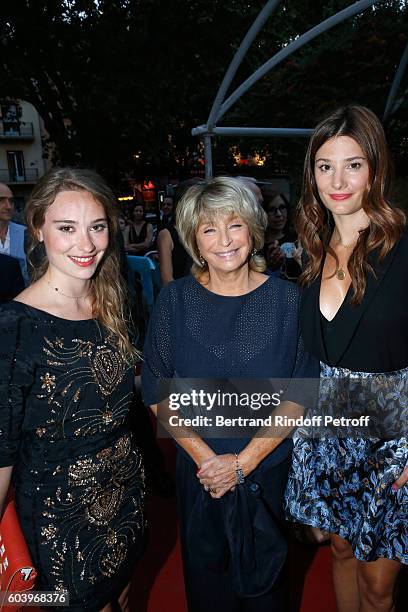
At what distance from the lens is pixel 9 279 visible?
9.04 ft

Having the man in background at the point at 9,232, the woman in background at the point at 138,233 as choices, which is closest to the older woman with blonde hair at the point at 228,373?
the man in background at the point at 9,232

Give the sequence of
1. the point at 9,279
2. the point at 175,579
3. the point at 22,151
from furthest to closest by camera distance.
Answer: the point at 22,151, the point at 9,279, the point at 175,579

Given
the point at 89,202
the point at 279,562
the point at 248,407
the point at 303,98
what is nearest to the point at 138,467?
the point at 248,407

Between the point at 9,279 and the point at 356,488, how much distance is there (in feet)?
6.96

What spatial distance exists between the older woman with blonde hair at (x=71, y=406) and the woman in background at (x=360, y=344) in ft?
2.20

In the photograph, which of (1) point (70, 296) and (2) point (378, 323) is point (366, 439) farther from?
(1) point (70, 296)

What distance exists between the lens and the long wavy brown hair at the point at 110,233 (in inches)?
62.9

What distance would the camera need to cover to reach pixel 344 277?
5.88 feet

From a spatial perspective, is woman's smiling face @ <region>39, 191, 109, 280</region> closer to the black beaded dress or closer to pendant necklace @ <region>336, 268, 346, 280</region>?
the black beaded dress

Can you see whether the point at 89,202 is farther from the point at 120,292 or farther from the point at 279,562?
the point at 279,562

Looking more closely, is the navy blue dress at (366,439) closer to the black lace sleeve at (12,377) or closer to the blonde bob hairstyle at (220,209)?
the blonde bob hairstyle at (220,209)

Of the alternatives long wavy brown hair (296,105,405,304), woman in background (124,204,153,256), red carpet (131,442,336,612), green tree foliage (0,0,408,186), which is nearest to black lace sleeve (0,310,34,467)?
long wavy brown hair (296,105,405,304)

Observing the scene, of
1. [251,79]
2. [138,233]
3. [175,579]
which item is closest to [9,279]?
[175,579]

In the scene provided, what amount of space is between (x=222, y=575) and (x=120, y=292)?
110 centimetres
